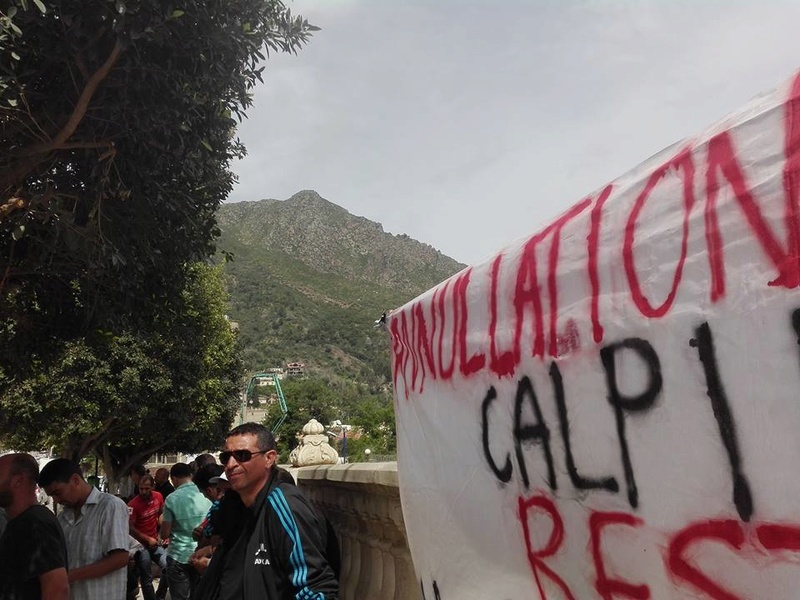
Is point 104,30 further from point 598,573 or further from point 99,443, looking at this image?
point 99,443

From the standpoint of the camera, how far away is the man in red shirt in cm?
702

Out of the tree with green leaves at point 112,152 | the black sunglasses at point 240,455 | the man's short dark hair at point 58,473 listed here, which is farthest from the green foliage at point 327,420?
the black sunglasses at point 240,455

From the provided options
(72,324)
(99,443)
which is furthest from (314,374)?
(72,324)

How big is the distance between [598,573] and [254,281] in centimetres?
13929

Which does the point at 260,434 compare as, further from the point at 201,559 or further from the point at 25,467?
the point at 201,559

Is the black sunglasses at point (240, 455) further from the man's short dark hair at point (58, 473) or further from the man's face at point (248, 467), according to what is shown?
the man's short dark hair at point (58, 473)

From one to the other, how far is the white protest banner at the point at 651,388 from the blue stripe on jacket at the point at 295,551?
1.80 ft

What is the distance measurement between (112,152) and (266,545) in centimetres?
423

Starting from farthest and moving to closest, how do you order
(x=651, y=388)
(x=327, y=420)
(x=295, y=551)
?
(x=327, y=420) < (x=295, y=551) < (x=651, y=388)

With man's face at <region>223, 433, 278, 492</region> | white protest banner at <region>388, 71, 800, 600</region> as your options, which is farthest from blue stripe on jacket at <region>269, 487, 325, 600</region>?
white protest banner at <region>388, 71, 800, 600</region>

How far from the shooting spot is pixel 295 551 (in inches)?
104

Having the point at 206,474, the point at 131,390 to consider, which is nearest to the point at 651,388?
the point at 206,474

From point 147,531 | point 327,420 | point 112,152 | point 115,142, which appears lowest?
point 147,531

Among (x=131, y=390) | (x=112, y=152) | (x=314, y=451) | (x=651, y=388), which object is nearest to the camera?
(x=651, y=388)
